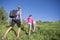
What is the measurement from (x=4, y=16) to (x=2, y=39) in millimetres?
31154

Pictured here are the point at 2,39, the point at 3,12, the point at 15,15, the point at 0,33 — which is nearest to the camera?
the point at 2,39

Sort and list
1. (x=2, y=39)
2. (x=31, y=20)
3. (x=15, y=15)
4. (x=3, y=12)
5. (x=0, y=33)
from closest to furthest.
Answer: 1. (x=2, y=39)
2. (x=15, y=15)
3. (x=0, y=33)
4. (x=31, y=20)
5. (x=3, y=12)

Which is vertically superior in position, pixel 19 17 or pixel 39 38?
pixel 19 17

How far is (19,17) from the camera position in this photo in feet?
40.9

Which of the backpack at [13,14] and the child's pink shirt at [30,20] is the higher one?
the backpack at [13,14]

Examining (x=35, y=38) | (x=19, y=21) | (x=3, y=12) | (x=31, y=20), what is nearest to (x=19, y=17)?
(x=19, y=21)

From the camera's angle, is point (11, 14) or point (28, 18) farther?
point (28, 18)

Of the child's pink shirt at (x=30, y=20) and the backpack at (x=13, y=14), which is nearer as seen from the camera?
the backpack at (x=13, y=14)

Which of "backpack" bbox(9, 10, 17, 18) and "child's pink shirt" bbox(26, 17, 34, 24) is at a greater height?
"backpack" bbox(9, 10, 17, 18)

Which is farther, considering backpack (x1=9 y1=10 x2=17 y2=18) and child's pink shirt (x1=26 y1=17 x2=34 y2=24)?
child's pink shirt (x1=26 y1=17 x2=34 y2=24)

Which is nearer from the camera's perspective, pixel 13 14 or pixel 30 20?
pixel 13 14

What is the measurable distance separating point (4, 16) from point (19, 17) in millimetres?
29894

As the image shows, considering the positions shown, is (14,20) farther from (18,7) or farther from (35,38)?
(35,38)

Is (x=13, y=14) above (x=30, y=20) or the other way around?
above
